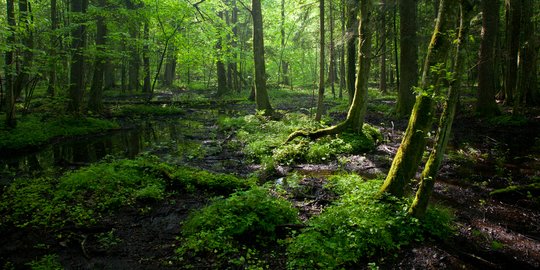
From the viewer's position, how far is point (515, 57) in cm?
1712

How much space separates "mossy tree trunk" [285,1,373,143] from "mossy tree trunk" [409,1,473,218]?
6.15 m

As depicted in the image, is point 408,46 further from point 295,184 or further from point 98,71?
point 98,71

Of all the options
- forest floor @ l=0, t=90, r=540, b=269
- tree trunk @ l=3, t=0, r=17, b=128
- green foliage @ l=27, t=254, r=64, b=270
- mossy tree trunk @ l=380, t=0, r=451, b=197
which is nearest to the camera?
green foliage @ l=27, t=254, r=64, b=270

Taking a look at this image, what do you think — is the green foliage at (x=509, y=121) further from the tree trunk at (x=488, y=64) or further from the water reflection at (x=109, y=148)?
the water reflection at (x=109, y=148)

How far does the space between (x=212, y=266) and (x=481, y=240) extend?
14.7 ft

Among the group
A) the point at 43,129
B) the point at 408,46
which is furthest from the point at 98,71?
the point at 408,46

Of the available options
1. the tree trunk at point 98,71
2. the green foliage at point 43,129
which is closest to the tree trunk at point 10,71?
the green foliage at point 43,129

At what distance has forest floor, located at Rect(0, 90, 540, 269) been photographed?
16.7ft

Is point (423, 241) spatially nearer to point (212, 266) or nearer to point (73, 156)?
point (212, 266)

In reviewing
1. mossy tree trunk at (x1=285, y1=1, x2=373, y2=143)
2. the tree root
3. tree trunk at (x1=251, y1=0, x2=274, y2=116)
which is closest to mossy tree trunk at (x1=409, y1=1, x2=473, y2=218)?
mossy tree trunk at (x1=285, y1=1, x2=373, y2=143)

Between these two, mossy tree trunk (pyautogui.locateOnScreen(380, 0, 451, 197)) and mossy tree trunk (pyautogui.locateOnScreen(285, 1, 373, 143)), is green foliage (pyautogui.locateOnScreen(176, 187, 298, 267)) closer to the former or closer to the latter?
mossy tree trunk (pyautogui.locateOnScreen(380, 0, 451, 197))

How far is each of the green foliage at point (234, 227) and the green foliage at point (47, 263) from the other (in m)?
1.68

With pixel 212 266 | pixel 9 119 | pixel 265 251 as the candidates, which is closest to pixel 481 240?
pixel 265 251

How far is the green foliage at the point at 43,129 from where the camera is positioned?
1189 centimetres
